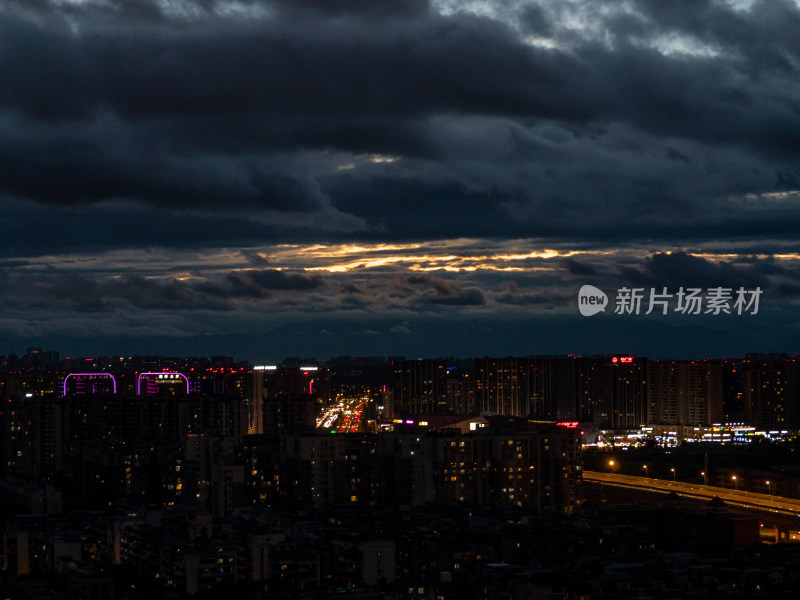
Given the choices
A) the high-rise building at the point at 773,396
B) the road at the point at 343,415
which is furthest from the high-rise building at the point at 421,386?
the high-rise building at the point at 773,396

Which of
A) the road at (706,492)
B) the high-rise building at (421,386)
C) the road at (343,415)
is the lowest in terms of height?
the road at (706,492)

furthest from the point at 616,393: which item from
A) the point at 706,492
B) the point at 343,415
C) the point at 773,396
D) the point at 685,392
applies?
the point at 706,492

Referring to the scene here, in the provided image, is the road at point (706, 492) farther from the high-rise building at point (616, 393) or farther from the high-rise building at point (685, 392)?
the high-rise building at point (616, 393)

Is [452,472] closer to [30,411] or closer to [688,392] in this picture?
[30,411]

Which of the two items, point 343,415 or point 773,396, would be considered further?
point 773,396

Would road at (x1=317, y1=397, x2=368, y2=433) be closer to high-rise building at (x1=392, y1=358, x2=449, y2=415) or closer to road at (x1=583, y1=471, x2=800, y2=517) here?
high-rise building at (x1=392, y1=358, x2=449, y2=415)

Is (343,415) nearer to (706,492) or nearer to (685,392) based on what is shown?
(685,392)

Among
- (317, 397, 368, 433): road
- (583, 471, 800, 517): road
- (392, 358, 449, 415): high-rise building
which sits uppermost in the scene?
(392, 358, 449, 415): high-rise building

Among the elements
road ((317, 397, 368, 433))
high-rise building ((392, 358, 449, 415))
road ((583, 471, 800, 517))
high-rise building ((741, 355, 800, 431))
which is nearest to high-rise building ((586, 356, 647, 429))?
high-rise building ((741, 355, 800, 431))

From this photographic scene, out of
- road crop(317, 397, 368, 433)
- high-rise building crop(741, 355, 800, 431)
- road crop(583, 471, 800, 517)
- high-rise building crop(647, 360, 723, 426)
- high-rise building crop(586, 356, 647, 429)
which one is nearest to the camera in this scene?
road crop(583, 471, 800, 517)

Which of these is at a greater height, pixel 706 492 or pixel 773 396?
pixel 773 396
